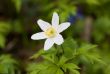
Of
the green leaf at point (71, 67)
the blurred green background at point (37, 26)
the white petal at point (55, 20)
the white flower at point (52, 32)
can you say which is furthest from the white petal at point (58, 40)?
the blurred green background at point (37, 26)

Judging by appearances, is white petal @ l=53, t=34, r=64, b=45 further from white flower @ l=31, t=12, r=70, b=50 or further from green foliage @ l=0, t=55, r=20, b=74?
green foliage @ l=0, t=55, r=20, b=74

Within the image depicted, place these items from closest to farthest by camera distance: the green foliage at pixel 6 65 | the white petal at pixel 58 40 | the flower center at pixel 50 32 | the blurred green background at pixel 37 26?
the white petal at pixel 58 40, the flower center at pixel 50 32, the green foliage at pixel 6 65, the blurred green background at pixel 37 26

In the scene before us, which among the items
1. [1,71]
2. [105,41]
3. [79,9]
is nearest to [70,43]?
[1,71]

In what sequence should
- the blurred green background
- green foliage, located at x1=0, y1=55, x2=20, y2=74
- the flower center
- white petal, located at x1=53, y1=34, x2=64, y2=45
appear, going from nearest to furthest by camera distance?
white petal, located at x1=53, y1=34, x2=64, y2=45 < the flower center < green foliage, located at x1=0, y1=55, x2=20, y2=74 < the blurred green background

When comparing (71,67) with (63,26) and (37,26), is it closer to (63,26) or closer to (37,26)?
(63,26)

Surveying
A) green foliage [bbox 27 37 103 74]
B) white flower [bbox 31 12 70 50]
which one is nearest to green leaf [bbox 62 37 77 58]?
green foliage [bbox 27 37 103 74]

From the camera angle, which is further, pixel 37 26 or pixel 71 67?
pixel 37 26

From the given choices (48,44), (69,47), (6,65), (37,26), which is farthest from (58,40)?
(37,26)

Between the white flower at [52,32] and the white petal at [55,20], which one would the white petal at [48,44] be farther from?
the white petal at [55,20]
